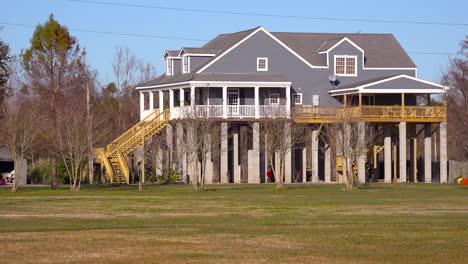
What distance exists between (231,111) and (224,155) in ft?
10.9

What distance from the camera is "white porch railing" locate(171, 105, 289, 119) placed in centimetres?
7319

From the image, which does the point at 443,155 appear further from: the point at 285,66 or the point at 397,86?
the point at 285,66

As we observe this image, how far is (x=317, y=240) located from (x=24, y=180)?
5674 cm

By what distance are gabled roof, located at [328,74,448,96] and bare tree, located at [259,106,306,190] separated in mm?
5422

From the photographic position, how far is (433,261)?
2325cm

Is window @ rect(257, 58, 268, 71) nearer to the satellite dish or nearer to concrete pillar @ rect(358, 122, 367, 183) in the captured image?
the satellite dish

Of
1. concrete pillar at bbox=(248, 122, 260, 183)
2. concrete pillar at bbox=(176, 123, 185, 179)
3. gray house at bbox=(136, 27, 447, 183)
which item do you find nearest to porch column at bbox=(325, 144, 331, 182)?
gray house at bbox=(136, 27, 447, 183)

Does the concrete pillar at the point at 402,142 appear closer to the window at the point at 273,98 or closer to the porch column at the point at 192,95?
the window at the point at 273,98

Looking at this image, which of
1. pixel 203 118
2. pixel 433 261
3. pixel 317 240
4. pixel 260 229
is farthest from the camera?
pixel 203 118

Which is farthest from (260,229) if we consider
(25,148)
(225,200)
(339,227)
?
(25,148)

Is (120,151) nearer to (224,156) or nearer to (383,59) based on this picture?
(224,156)

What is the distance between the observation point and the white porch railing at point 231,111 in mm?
73188

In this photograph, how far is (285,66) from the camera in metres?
81.2

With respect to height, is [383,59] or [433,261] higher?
[383,59]
